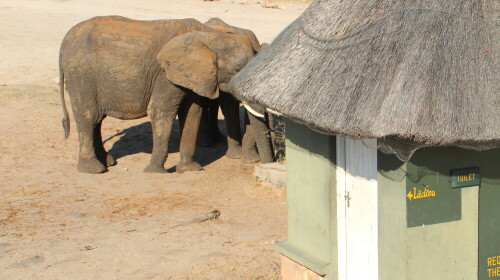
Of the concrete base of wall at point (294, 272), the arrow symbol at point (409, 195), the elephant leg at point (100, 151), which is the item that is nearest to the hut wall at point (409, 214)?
the arrow symbol at point (409, 195)

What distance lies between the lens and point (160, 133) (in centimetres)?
1370

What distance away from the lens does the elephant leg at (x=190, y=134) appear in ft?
45.0

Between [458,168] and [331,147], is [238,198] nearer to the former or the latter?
[331,147]

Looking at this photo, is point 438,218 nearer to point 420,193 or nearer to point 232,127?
point 420,193

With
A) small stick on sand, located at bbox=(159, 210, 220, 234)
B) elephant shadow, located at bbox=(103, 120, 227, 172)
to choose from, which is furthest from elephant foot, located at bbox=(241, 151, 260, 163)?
small stick on sand, located at bbox=(159, 210, 220, 234)

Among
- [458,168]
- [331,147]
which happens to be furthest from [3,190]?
[458,168]

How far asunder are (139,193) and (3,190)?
80.7 inches

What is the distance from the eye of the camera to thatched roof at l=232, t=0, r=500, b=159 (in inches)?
242

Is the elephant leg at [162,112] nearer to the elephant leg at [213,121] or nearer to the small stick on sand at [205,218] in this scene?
the elephant leg at [213,121]

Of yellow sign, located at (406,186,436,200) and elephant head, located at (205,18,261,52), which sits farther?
elephant head, located at (205,18,261,52)

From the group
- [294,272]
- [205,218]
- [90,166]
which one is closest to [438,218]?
[294,272]

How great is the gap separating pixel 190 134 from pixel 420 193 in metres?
7.27

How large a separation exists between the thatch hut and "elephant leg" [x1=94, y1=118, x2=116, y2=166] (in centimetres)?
672

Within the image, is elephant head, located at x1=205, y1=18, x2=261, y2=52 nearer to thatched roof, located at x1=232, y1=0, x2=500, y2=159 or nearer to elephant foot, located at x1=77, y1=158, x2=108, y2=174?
elephant foot, located at x1=77, y1=158, x2=108, y2=174
